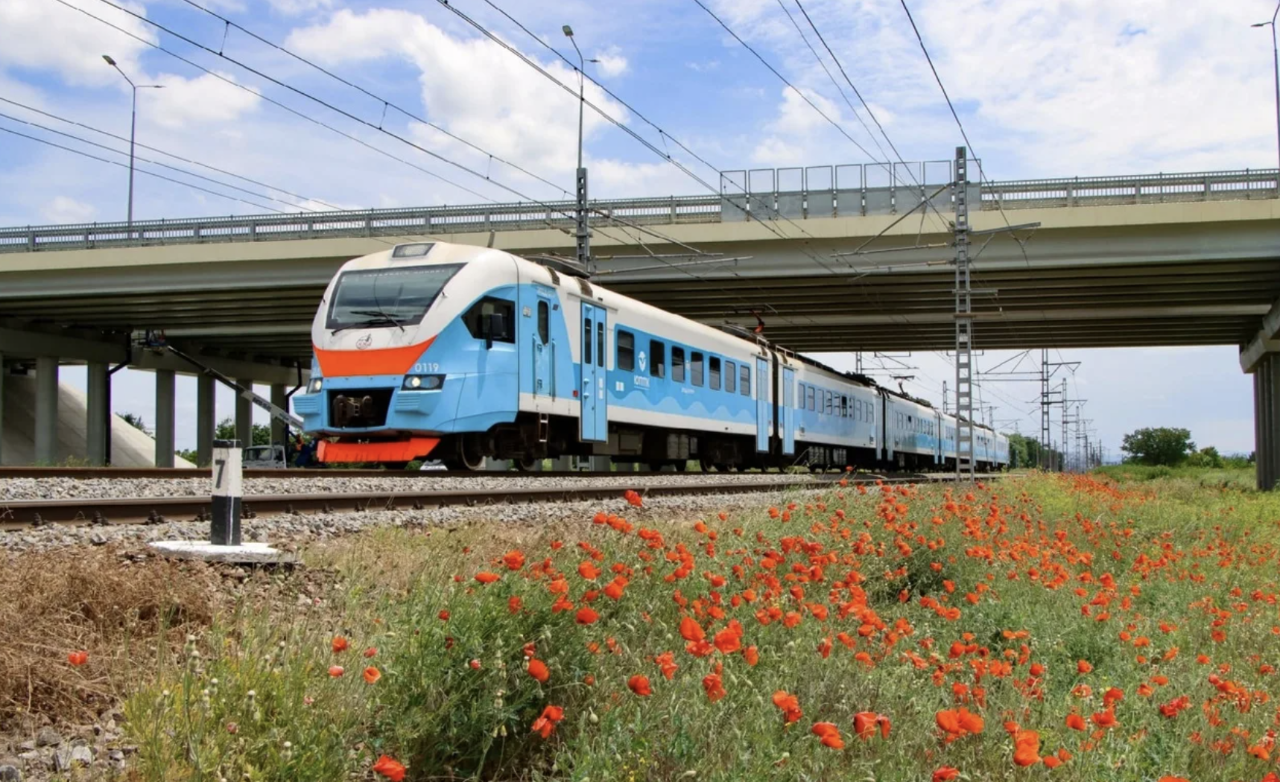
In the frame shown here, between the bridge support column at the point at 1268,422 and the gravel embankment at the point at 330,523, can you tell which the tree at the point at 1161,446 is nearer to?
the bridge support column at the point at 1268,422

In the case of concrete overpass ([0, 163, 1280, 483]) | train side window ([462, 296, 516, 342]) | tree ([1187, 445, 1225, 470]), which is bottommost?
tree ([1187, 445, 1225, 470])

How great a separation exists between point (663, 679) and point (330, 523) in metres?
5.14

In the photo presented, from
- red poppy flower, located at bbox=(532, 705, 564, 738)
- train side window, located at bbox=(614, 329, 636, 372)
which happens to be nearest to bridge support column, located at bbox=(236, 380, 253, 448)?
train side window, located at bbox=(614, 329, 636, 372)

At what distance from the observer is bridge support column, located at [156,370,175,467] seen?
5100cm

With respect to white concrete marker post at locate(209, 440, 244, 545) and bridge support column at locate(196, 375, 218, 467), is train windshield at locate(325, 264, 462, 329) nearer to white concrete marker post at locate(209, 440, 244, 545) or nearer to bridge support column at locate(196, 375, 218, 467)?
white concrete marker post at locate(209, 440, 244, 545)

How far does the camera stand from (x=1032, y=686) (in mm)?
3986

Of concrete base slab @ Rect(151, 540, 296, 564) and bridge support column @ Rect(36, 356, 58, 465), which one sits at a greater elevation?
bridge support column @ Rect(36, 356, 58, 465)

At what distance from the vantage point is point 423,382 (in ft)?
46.2

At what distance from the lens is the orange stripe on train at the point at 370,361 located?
46.5 feet

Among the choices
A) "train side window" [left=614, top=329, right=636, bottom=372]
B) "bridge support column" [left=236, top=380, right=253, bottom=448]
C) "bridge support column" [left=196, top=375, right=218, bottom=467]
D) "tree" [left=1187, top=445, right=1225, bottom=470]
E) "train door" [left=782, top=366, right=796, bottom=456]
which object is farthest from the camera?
"tree" [left=1187, top=445, right=1225, bottom=470]

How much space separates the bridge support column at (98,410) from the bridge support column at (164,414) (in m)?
3.49

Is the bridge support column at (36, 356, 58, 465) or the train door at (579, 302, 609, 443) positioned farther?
the bridge support column at (36, 356, 58, 465)

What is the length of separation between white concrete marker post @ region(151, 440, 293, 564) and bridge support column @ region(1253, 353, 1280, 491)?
39.5 metres

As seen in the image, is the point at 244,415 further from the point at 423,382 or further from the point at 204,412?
the point at 423,382
